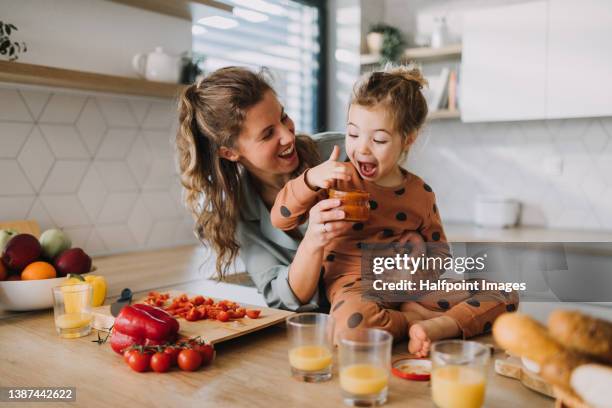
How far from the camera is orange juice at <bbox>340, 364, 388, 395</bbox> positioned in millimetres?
797

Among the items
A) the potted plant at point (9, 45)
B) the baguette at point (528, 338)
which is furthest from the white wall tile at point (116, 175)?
Answer: the baguette at point (528, 338)

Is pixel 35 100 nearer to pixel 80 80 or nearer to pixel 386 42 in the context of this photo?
pixel 80 80

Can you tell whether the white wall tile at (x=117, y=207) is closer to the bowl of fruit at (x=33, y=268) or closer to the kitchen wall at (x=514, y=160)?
the bowl of fruit at (x=33, y=268)

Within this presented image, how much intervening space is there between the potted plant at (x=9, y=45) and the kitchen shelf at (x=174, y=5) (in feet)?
1.40

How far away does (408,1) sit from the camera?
348 centimetres

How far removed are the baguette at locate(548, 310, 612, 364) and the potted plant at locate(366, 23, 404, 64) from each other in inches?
114

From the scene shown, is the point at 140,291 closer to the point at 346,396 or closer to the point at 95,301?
the point at 95,301

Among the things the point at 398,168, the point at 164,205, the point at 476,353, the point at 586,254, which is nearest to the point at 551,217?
the point at 586,254

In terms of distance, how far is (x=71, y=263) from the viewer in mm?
1501

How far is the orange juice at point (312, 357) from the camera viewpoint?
0.90 m

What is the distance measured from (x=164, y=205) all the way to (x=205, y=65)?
0.75 m

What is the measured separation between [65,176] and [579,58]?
2.46 meters

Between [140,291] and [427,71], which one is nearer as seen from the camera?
[140,291]

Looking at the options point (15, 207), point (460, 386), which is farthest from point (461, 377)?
point (15, 207)
